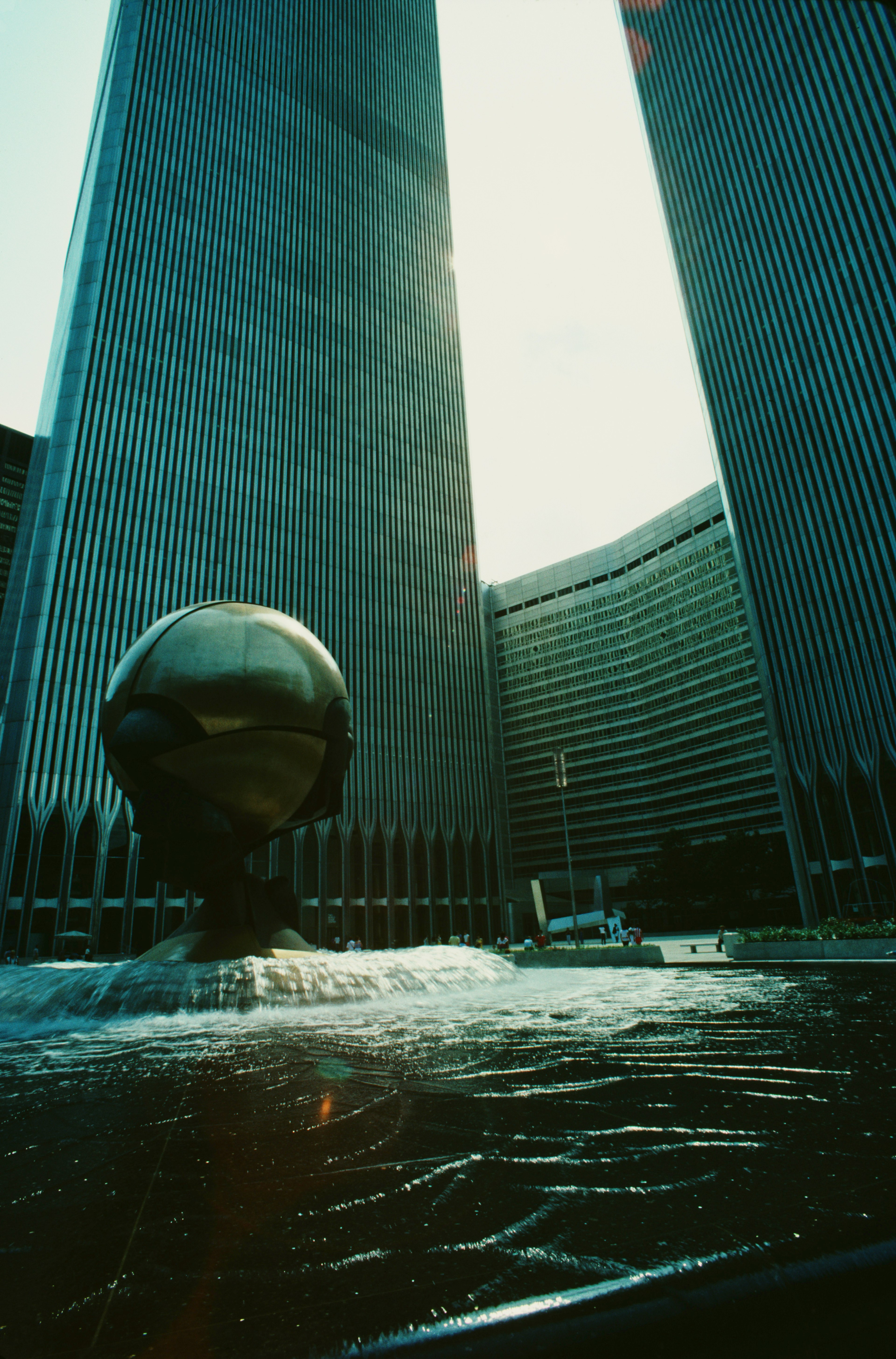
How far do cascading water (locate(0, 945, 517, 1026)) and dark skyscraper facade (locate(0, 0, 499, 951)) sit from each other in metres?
32.6

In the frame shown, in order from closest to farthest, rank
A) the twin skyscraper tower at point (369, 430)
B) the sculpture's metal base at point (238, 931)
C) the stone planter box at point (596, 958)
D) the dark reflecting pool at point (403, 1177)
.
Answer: the dark reflecting pool at point (403, 1177) < the sculpture's metal base at point (238, 931) < the stone planter box at point (596, 958) < the twin skyscraper tower at point (369, 430)

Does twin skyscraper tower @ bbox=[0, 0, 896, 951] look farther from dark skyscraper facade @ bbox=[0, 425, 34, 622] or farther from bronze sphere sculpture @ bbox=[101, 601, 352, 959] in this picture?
bronze sphere sculpture @ bbox=[101, 601, 352, 959]

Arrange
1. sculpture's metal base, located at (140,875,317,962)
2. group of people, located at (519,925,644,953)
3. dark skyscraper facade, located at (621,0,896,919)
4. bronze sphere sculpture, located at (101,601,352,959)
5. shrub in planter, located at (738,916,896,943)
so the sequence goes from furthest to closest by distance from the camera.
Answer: dark skyscraper facade, located at (621,0,896,919) → group of people, located at (519,925,644,953) → shrub in planter, located at (738,916,896,943) → sculpture's metal base, located at (140,875,317,962) → bronze sphere sculpture, located at (101,601,352,959)

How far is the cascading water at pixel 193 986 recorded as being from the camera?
25.4 feet

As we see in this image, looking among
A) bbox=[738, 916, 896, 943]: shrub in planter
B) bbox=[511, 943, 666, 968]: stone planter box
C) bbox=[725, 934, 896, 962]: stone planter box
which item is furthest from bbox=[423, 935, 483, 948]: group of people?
bbox=[738, 916, 896, 943]: shrub in planter

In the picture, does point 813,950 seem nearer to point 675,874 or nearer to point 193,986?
point 193,986

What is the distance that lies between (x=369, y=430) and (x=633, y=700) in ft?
149

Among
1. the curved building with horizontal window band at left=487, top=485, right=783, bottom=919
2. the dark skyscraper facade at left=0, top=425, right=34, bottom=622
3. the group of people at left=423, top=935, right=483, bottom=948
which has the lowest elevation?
the group of people at left=423, top=935, right=483, bottom=948

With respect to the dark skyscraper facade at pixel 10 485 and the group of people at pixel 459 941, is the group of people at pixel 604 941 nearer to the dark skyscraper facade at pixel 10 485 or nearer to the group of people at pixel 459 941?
the group of people at pixel 459 941

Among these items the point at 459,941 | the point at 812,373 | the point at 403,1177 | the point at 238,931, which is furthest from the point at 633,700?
the point at 403,1177

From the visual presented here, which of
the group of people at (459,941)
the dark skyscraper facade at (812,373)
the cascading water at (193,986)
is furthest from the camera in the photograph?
the dark skyscraper facade at (812,373)

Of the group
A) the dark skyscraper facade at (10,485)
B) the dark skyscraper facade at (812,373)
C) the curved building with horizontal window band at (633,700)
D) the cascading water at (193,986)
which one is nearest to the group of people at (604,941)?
the dark skyscraper facade at (812,373)

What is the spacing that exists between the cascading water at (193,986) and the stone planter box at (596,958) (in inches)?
404

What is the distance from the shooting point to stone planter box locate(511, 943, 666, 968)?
1872cm
